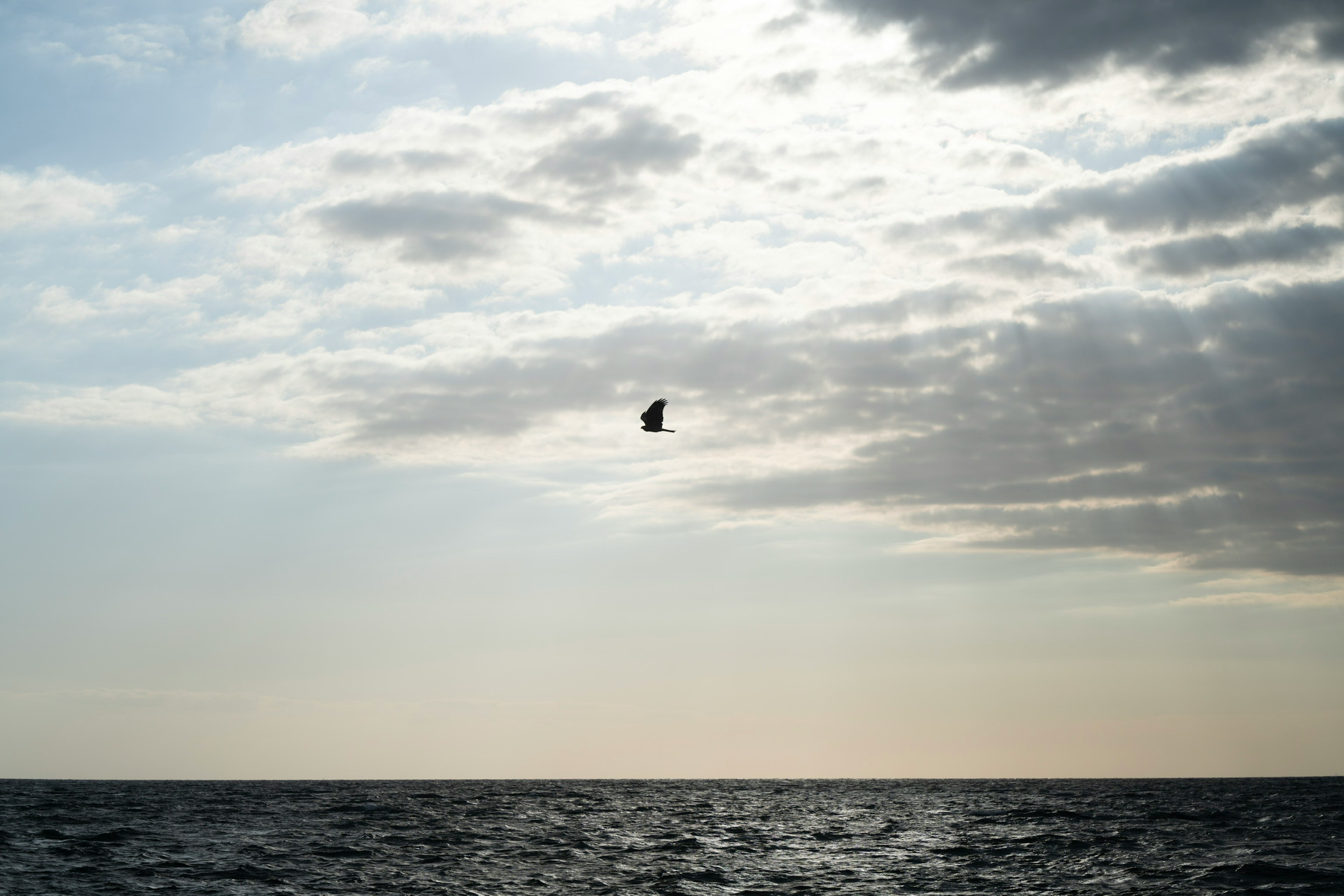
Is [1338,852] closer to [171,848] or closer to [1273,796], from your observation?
[171,848]

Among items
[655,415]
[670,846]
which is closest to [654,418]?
[655,415]

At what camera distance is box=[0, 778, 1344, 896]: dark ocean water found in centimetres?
3641

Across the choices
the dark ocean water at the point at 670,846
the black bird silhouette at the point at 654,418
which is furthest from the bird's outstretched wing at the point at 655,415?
the dark ocean water at the point at 670,846

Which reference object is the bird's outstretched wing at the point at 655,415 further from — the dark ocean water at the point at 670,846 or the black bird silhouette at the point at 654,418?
the dark ocean water at the point at 670,846

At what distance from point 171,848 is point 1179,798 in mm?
83264

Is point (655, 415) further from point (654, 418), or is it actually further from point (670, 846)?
point (670, 846)

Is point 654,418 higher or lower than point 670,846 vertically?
higher

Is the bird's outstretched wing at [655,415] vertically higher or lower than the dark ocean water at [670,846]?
higher

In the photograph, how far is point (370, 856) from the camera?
4422 centimetres

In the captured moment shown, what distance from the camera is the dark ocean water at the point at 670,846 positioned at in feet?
119

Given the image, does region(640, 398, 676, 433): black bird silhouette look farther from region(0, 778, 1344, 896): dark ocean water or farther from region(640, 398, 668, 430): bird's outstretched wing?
region(0, 778, 1344, 896): dark ocean water

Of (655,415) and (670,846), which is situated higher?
(655,415)

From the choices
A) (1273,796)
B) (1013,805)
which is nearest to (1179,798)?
(1273,796)

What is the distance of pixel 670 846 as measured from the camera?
162ft
